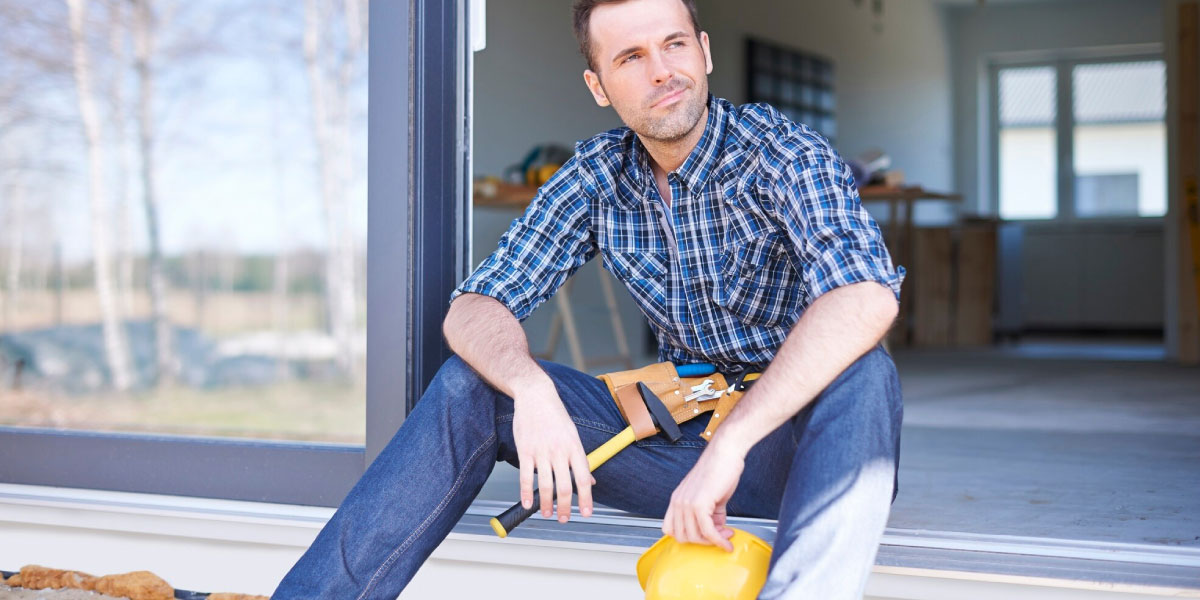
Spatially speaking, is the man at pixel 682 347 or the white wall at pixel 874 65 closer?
the man at pixel 682 347

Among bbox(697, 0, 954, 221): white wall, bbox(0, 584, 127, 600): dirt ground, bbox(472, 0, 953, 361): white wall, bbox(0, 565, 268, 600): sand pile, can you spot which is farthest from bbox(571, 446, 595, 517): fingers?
bbox(697, 0, 954, 221): white wall

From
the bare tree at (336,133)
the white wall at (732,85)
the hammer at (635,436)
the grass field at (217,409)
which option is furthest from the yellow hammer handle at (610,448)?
the bare tree at (336,133)

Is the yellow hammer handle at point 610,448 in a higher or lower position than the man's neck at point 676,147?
lower

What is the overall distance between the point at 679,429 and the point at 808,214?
377 millimetres

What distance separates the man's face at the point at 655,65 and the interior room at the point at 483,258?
0.53 metres

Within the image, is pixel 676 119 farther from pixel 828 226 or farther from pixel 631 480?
pixel 631 480

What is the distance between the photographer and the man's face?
1.67 meters

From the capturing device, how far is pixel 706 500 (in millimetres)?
1312

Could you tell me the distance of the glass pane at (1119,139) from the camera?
1004cm

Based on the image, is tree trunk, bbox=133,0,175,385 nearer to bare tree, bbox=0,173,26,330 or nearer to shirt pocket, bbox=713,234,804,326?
bare tree, bbox=0,173,26,330

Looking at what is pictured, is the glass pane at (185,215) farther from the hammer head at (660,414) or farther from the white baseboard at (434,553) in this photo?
the hammer head at (660,414)

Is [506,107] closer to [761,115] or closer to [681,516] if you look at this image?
[761,115]

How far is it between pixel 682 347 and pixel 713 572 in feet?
1.84

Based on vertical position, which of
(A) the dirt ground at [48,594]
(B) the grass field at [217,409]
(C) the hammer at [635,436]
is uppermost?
(C) the hammer at [635,436]
